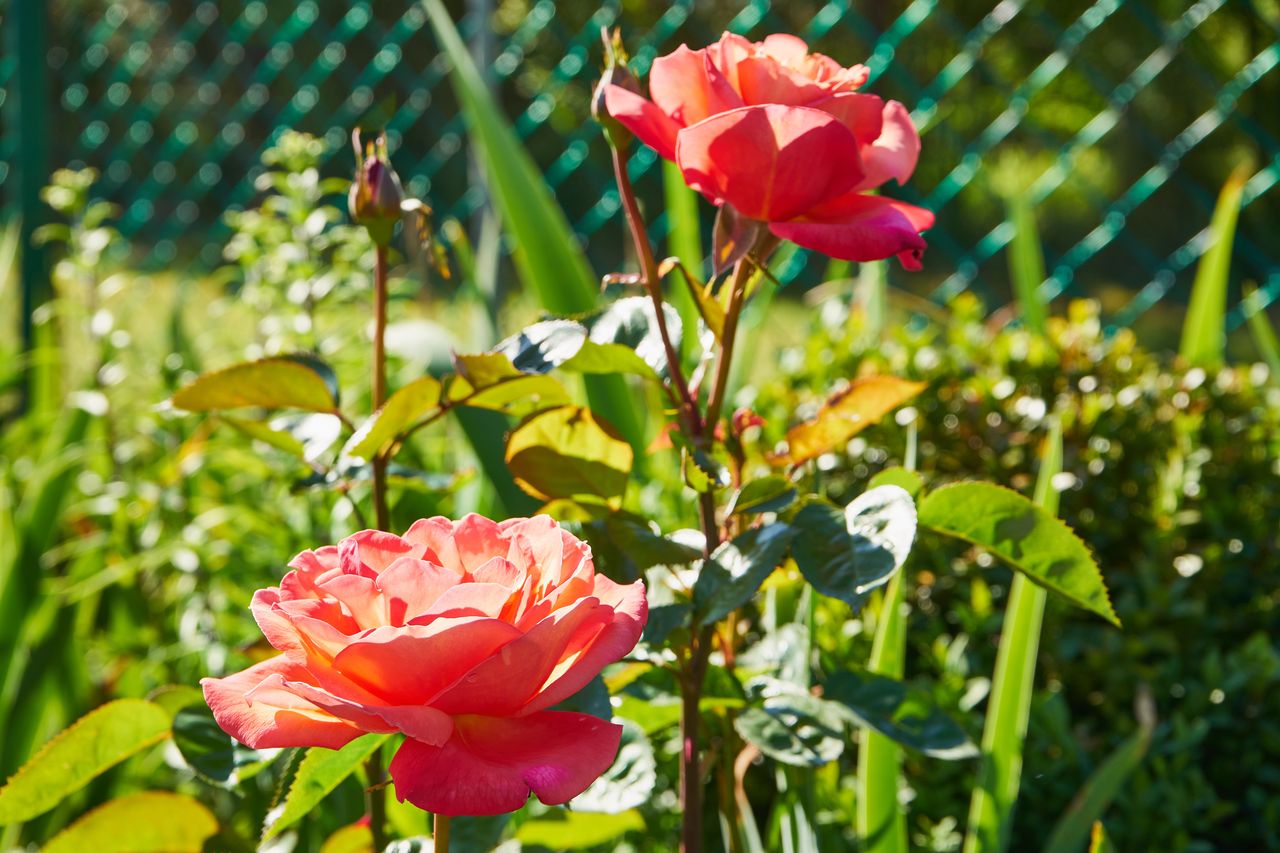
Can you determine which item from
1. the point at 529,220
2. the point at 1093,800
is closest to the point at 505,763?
the point at 1093,800

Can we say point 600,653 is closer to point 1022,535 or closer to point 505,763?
point 505,763

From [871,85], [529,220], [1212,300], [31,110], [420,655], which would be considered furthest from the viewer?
[871,85]

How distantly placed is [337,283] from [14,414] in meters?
1.54

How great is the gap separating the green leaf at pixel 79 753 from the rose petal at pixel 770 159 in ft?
1.34

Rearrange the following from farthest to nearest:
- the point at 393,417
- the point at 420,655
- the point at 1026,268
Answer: the point at 1026,268 → the point at 393,417 → the point at 420,655

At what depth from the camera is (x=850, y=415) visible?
0.65 m

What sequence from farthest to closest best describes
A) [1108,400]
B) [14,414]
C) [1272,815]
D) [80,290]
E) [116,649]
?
[14,414] → [80,290] → [116,649] → [1108,400] → [1272,815]

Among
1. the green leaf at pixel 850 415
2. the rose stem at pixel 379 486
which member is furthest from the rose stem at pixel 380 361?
the green leaf at pixel 850 415

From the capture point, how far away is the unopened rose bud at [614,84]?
53 centimetres

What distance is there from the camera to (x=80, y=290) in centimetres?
166

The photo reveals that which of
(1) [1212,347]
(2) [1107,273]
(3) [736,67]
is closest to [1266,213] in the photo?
Answer: (2) [1107,273]

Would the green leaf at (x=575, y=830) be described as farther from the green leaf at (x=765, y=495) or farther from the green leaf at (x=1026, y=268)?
the green leaf at (x=1026, y=268)

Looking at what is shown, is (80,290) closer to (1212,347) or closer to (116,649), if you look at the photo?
(116,649)

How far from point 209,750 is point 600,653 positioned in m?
0.32
